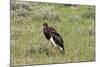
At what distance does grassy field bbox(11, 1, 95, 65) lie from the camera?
245cm

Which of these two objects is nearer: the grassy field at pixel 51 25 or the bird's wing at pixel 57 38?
the grassy field at pixel 51 25

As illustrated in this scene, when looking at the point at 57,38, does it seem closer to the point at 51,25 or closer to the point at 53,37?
the point at 53,37

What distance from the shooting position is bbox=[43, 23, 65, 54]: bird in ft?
8.46

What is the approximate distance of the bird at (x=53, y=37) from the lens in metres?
2.58

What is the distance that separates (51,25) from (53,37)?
15 cm

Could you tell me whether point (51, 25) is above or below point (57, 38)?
above

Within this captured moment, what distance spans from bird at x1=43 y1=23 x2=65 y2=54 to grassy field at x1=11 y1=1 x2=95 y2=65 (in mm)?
44

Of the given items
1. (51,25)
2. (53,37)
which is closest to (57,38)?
(53,37)

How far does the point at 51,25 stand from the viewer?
261 cm

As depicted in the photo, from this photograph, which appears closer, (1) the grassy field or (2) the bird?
(1) the grassy field

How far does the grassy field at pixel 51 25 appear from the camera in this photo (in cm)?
245

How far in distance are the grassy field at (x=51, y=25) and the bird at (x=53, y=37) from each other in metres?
0.04
